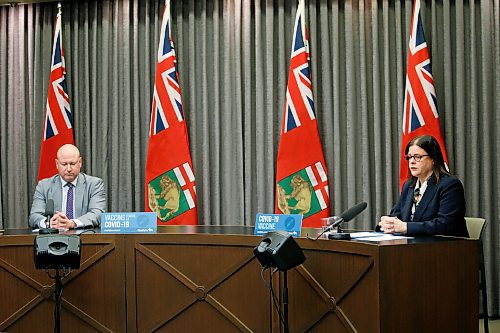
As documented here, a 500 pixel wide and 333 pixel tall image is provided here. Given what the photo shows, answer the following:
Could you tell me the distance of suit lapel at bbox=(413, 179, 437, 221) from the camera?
13.5ft

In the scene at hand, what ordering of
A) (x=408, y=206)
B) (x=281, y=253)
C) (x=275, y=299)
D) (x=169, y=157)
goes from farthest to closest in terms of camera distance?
Result: (x=169, y=157)
(x=408, y=206)
(x=275, y=299)
(x=281, y=253)

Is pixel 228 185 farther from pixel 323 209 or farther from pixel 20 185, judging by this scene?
pixel 20 185

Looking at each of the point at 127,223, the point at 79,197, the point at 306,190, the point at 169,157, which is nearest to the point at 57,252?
the point at 127,223

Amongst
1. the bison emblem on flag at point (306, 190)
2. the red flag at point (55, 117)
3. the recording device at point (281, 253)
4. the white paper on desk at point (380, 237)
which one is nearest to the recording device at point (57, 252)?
the recording device at point (281, 253)

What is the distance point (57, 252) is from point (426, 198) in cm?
212

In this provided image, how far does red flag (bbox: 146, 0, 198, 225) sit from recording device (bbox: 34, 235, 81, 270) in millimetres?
2111

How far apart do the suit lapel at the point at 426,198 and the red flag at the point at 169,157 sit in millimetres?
2477

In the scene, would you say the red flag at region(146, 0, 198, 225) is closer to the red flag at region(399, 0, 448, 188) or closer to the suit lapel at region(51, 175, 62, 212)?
the suit lapel at region(51, 175, 62, 212)

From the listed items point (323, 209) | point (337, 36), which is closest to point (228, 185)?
point (323, 209)

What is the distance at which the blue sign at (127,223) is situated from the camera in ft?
14.6

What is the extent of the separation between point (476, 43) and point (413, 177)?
2.05 meters

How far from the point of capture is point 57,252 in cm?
402

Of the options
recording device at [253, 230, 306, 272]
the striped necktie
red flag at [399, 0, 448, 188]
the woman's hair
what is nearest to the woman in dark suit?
the woman's hair

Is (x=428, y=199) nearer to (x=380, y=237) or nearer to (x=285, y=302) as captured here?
(x=380, y=237)
